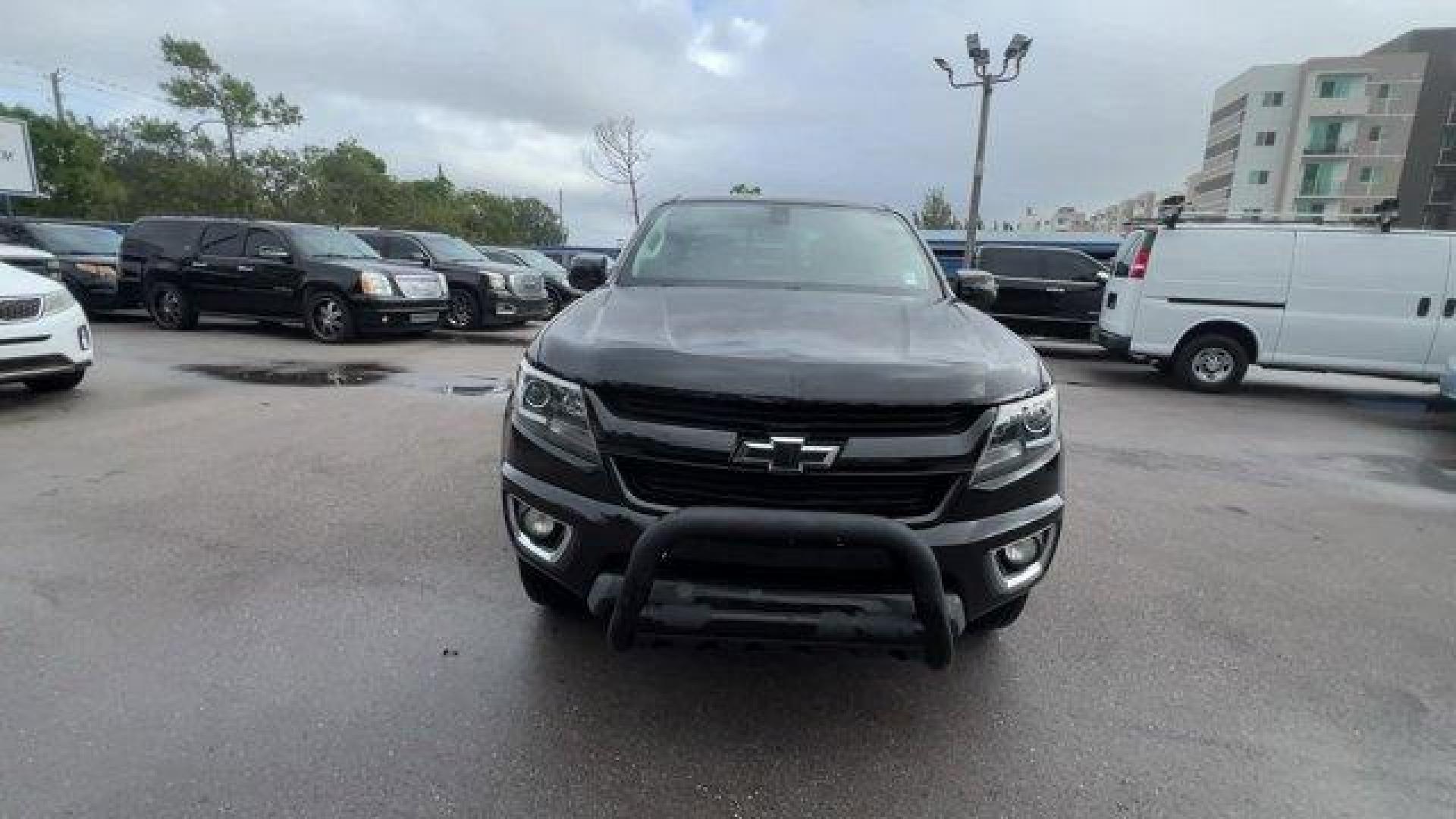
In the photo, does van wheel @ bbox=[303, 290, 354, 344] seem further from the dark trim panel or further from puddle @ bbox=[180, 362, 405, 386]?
the dark trim panel

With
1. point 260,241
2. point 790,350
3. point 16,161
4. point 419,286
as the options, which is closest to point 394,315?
point 419,286

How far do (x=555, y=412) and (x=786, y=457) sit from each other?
71cm

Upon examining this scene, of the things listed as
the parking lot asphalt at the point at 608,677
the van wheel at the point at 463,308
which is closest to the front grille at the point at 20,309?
the parking lot asphalt at the point at 608,677

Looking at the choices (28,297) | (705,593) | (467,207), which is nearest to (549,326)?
(705,593)

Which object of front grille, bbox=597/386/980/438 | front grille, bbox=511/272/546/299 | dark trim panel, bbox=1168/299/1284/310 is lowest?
front grille, bbox=511/272/546/299

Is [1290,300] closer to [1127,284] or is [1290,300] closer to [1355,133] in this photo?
[1127,284]

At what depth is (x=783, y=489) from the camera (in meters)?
2.21

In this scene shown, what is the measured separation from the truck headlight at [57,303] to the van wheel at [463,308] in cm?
670

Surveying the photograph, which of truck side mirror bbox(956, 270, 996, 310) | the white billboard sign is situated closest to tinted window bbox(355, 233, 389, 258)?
truck side mirror bbox(956, 270, 996, 310)

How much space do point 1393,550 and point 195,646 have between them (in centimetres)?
582

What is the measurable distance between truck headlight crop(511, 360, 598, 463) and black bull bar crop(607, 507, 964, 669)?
0.37 meters

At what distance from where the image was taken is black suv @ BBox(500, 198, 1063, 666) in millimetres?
2125

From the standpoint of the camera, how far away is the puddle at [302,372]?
8312mm

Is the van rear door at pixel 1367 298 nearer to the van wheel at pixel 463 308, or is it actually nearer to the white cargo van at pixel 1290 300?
the white cargo van at pixel 1290 300
